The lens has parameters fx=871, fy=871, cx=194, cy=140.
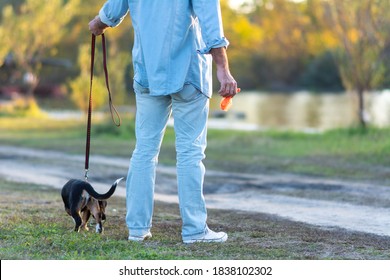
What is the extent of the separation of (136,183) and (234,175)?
22.2 feet

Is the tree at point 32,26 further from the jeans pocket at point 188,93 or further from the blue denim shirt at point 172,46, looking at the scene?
the jeans pocket at point 188,93

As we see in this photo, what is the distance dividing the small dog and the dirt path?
191 centimetres

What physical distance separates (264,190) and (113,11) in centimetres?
509

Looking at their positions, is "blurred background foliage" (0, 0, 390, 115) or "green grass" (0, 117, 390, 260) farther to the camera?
"blurred background foliage" (0, 0, 390, 115)

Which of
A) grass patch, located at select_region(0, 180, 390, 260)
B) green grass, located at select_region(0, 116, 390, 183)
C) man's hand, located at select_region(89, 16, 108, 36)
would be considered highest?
man's hand, located at select_region(89, 16, 108, 36)

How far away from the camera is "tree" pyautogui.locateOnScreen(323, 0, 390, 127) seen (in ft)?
61.4

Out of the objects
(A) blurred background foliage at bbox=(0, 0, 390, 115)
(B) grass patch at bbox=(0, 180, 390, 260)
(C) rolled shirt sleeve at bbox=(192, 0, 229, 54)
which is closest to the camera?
(B) grass patch at bbox=(0, 180, 390, 260)

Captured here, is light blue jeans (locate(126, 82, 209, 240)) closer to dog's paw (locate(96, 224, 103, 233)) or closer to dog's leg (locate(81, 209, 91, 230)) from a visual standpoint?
dog's paw (locate(96, 224, 103, 233))

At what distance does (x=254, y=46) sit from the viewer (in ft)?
220

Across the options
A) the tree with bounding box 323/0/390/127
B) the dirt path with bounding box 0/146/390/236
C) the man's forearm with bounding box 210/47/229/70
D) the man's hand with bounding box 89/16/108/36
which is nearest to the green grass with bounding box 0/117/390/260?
the dirt path with bounding box 0/146/390/236

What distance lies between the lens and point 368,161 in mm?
13648

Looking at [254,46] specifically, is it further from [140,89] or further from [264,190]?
[140,89]

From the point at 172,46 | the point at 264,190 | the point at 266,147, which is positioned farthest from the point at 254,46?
the point at 172,46
